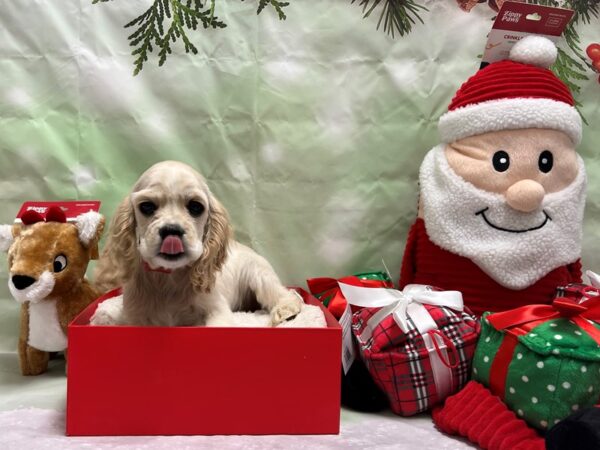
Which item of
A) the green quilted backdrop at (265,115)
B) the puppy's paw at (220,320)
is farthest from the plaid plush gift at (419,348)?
the green quilted backdrop at (265,115)

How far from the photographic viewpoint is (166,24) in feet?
4.76

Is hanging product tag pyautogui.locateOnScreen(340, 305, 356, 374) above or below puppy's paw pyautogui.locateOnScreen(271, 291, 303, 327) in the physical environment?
below

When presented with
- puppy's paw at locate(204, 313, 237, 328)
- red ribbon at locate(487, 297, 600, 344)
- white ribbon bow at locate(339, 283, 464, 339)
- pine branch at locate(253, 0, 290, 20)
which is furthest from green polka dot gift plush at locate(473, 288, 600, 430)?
pine branch at locate(253, 0, 290, 20)

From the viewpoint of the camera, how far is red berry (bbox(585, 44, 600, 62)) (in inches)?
59.6

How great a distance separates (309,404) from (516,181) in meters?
0.66

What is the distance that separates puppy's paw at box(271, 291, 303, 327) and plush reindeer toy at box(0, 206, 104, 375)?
1.53 feet

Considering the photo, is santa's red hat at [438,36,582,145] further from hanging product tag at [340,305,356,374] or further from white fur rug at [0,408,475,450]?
white fur rug at [0,408,475,450]

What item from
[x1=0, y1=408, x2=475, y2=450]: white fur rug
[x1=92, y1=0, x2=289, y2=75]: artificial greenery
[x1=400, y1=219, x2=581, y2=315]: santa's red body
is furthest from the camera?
[x1=92, y1=0, x2=289, y2=75]: artificial greenery

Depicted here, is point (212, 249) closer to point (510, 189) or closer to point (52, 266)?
point (52, 266)

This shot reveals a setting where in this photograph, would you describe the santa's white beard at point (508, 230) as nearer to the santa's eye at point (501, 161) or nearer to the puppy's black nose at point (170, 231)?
the santa's eye at point (501, 161)

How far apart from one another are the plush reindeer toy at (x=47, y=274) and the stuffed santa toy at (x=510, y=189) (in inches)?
32.2

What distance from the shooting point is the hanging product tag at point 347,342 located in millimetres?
1194

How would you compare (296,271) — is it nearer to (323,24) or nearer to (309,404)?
(309,404)

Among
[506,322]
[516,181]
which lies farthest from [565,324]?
[516,181]
